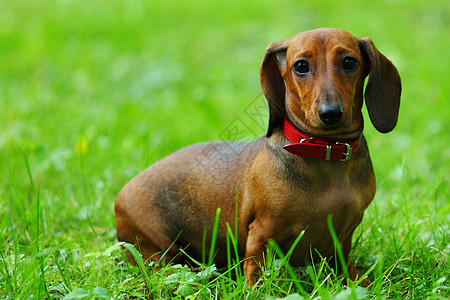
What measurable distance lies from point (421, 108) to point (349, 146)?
3487 millimetres

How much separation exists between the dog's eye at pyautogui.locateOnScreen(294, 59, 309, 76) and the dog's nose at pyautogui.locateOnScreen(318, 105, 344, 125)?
255 millimetres

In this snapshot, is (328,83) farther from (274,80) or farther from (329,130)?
(274,80)

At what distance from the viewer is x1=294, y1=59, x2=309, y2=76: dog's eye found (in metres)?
2.55

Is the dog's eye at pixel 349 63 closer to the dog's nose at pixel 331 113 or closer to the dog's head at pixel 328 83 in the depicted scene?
the dog's head at pixel 328 83

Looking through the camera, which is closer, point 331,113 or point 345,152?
point 331,113

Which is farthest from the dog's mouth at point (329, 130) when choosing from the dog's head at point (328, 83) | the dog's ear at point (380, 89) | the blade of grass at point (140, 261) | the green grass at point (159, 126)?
the blade of grass at point (140, 261)

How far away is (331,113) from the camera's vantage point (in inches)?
93.0

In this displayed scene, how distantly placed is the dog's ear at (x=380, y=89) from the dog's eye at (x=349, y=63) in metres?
0.12

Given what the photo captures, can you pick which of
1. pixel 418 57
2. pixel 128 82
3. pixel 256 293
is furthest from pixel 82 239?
pixel 418 57

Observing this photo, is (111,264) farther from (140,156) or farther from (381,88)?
(140,156)

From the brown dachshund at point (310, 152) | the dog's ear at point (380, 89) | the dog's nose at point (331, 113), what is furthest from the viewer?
the dog's ear at point (380, 89)

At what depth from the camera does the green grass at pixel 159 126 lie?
2.66 meters

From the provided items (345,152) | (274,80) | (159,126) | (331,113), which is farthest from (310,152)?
(159,126)

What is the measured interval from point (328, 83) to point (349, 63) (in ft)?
0.60
